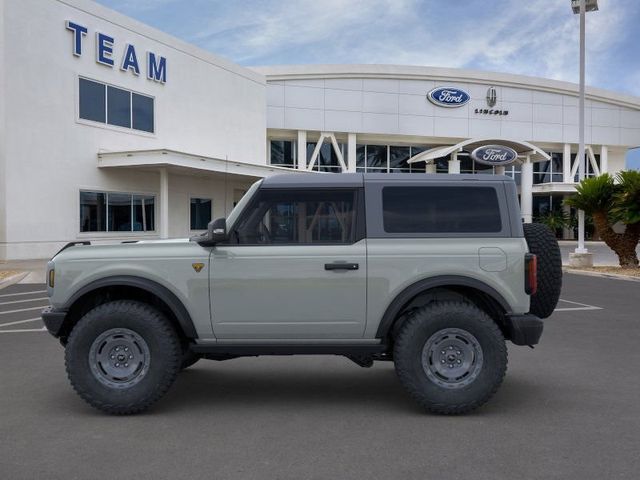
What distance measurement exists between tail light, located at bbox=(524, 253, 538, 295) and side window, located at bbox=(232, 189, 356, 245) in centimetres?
143

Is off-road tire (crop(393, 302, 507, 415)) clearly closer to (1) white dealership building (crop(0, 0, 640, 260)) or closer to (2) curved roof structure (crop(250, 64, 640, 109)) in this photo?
(1) white dealership building (crop(0, 0, 640, 260))

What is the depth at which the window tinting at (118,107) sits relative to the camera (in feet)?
82.0

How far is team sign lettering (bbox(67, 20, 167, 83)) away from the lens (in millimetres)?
23109

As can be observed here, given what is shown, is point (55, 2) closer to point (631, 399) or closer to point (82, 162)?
point (82, 162)

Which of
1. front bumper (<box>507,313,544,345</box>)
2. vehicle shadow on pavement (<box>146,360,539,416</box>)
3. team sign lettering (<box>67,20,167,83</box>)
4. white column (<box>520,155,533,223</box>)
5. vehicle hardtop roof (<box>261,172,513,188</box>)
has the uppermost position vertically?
team sign lettering (<box>67,20,167,83</box>)

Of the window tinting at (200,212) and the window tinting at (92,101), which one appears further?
the window tinting at (200,212)

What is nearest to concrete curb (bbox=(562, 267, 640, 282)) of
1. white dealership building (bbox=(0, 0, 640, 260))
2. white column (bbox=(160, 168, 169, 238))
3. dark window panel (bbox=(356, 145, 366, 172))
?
white dealership building (bbox=(0, 0, 640, 260))

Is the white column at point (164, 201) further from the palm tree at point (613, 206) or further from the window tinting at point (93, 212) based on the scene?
the palm tree at point (613, 206)

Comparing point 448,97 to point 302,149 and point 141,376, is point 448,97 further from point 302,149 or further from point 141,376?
point 141,376

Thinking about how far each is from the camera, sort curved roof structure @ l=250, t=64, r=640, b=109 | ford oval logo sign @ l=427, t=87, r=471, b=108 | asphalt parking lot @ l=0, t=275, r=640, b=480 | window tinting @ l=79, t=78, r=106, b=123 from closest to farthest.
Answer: asphalt parking lot @ l=0, t=275, r=640, b=480 < window tinting @ l=79, t=78, r=106, b=123 < curved roof structure @ l=250, t=64, r=640, b=109 < ford oval logo sign @ l=427, t=87, r=471, b=108

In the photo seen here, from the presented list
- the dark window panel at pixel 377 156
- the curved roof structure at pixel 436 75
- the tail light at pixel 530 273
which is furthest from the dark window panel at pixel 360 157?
the tail light at pixel 530 273

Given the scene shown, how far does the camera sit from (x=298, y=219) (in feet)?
17.0

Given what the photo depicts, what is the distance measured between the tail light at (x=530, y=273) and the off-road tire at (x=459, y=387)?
422mm

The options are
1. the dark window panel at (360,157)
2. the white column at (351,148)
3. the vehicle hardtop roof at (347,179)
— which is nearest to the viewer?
the vehicle hardtop roof at (347,179)
